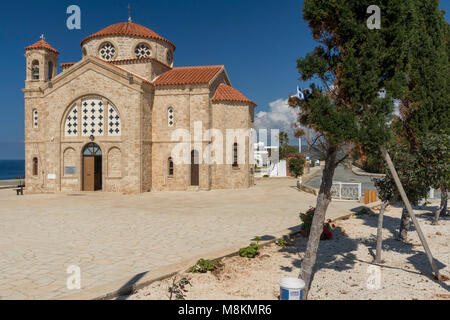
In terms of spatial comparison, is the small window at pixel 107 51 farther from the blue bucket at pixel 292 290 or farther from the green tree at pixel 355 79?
the blue bucket at pixel 292 290

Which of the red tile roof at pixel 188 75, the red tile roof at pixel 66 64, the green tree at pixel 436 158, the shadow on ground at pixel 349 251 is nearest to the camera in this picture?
the green tree at pixel 436 158

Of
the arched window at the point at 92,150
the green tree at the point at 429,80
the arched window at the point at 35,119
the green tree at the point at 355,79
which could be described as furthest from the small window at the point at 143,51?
the green tree at the point at 355,79

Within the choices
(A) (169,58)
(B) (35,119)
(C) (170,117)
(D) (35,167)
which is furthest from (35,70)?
(C) (170,117)

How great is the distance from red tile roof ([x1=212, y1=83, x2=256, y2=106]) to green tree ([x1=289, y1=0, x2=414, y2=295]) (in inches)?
742

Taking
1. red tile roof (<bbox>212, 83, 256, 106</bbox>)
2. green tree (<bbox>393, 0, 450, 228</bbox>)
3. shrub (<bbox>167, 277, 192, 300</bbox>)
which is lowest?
shrub (<bbox>167, 277, 192, 300</bbox>)

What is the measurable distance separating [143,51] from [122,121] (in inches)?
285

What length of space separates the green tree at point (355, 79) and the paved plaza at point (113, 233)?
4.27 meters

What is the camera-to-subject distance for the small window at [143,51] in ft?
85.0

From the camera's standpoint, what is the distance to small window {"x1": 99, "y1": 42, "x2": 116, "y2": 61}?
25.8 metres

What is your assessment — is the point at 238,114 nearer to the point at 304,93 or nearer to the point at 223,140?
the point at 223,140

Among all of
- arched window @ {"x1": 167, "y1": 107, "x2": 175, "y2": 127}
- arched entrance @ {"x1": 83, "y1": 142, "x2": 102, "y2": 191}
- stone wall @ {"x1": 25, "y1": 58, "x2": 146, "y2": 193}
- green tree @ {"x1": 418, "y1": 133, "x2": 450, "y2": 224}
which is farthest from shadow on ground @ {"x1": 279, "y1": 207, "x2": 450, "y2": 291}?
arched entrance @ {"x1": 83, "y1": 142, "x2": 102, "y2": 191}

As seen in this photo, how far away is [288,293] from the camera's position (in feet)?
15.3

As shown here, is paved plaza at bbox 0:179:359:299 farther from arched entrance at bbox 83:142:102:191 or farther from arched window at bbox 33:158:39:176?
arched window at bbox 33:158:39:176
